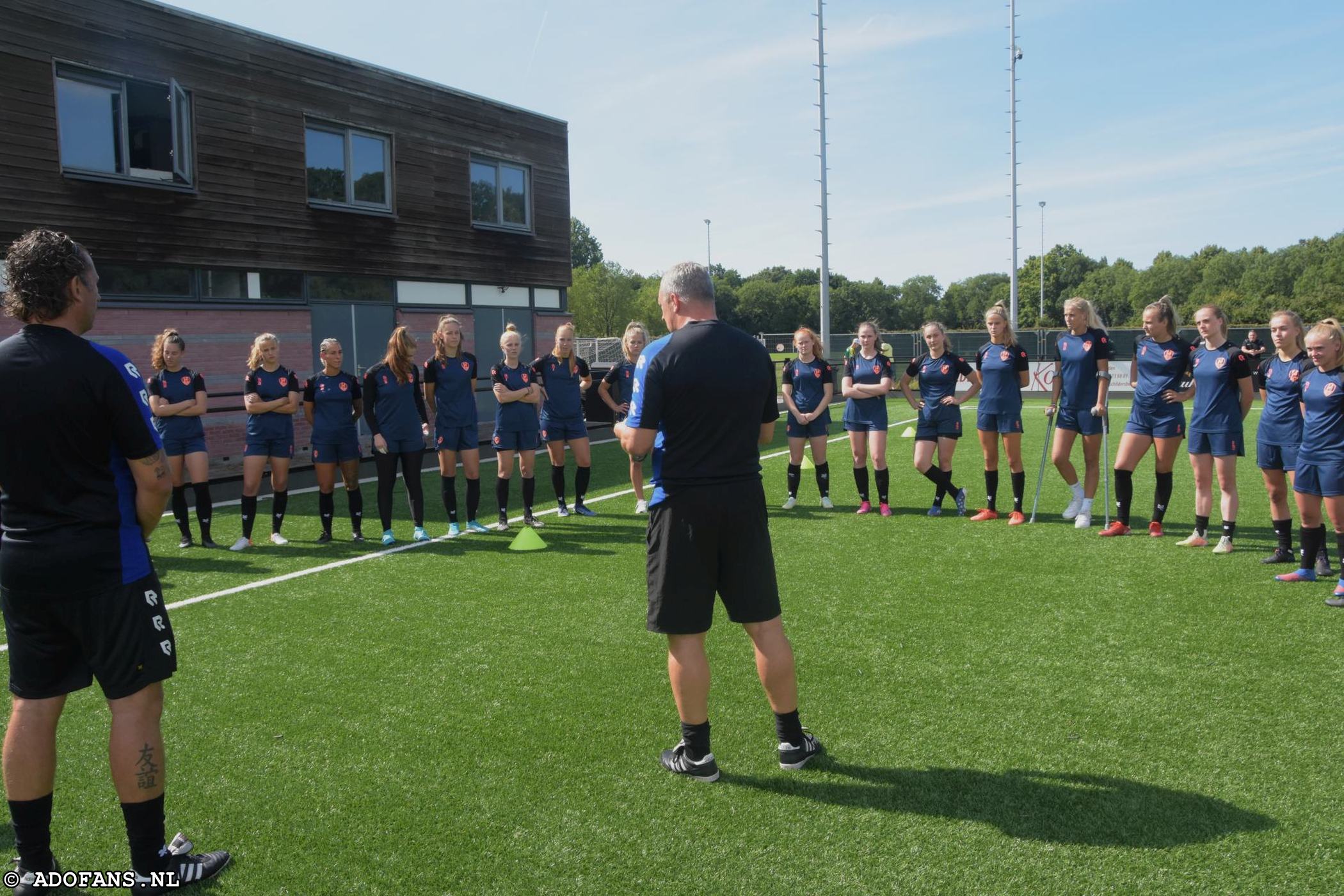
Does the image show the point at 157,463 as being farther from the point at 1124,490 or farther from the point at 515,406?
the point at 1124,490

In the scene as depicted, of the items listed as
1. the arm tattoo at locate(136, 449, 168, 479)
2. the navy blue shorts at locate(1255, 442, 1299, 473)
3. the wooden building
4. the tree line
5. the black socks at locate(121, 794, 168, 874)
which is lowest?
the black socks at locate(121, 794, 168, 874)

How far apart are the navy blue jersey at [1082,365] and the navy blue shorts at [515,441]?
200 inches

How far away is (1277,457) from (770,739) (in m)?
5.05

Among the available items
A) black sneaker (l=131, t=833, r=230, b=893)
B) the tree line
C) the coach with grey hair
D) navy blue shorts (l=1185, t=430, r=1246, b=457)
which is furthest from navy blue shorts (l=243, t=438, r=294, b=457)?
the tree line

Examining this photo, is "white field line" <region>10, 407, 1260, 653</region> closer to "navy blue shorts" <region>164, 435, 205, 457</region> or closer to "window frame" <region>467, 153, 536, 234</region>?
"navy blue shorts" <region>164, 435, 205, 457</region>

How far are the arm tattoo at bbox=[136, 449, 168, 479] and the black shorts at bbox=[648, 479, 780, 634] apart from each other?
170 cm

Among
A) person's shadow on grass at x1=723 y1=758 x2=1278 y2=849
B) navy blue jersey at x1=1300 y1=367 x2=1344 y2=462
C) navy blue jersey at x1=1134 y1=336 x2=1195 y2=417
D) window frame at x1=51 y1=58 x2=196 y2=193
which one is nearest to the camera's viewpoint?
person's shadow on grass at x1=723 y1=758 x2=1278 y2=849

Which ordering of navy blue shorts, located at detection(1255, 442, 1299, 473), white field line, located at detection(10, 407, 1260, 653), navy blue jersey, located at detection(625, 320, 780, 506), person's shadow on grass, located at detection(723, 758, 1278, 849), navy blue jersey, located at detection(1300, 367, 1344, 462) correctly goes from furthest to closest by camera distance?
1. navy blue shorts, located at detection(1255, 442, 1299, 473)
2. white field line, located at detection(10, 407, 1260, 653)
3. navy blue jersey, located at detection(1300, 367, 1344, 462)
4. navy blue jersey, located at detection(625, 320, 780, 506)
5. person's shadow on grass, located at detection(723, 758, 1278, 849)

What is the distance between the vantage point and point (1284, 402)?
22.0 feet

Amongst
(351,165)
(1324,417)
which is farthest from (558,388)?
(351,165)

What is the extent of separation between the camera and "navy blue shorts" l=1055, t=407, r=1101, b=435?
8.31 m

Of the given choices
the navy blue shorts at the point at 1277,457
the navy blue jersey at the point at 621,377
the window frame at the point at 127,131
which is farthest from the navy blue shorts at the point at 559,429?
the window frame at the point at 127,131

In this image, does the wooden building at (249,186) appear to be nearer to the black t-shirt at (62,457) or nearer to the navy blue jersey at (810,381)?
the navy blue jersey at (810,381)

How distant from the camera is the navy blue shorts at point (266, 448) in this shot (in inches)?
333
